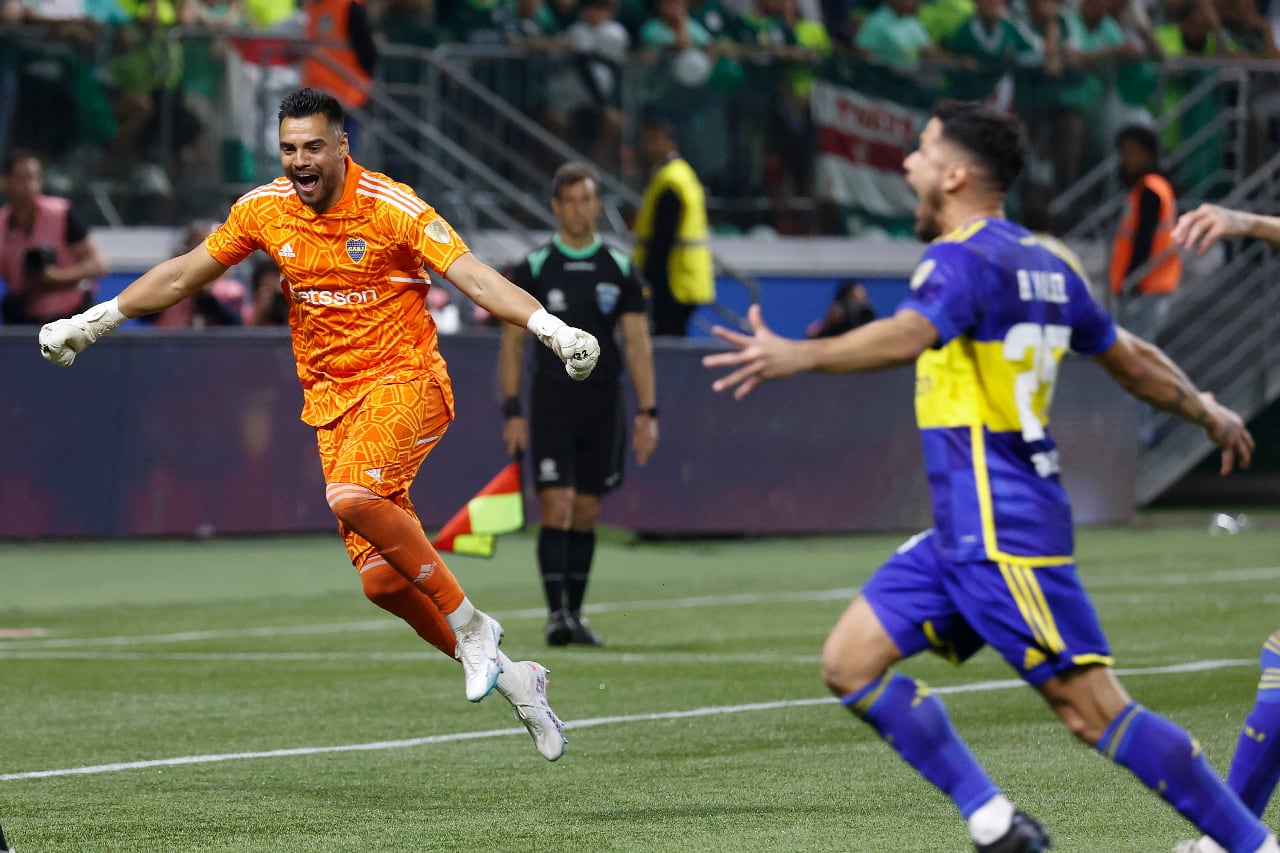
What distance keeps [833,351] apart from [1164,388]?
124 centimetres

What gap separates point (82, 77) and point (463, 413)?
4.01 metres

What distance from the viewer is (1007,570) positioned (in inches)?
207

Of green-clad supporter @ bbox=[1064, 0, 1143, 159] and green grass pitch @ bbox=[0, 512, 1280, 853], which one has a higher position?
green-clad supporter @ bbox=[1064, 0, 1143, 159]

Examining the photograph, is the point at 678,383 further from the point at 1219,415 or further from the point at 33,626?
the point at 1219,415

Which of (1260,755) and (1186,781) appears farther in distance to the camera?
(1260,755)

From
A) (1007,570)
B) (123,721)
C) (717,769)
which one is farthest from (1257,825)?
(123,721)

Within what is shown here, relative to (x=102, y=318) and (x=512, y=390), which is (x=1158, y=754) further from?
(x=512, y=390)

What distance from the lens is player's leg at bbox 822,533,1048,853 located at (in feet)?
17.6

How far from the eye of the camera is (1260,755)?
598cm

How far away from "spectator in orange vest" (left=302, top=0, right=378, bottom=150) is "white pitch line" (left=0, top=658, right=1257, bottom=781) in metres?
9.16

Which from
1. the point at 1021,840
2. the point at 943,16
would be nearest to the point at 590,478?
the point at 1021,840

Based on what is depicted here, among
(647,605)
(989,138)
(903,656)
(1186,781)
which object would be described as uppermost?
(989,138)

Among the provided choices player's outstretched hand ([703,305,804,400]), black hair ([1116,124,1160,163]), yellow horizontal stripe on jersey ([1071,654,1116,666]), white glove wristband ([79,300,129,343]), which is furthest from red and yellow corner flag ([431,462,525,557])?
black hair ([1116,124,1160,163])

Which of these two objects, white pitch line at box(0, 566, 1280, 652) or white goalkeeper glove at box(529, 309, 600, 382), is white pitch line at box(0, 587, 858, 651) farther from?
white goalkeeper glove at box(529, 309, 600, 382)
